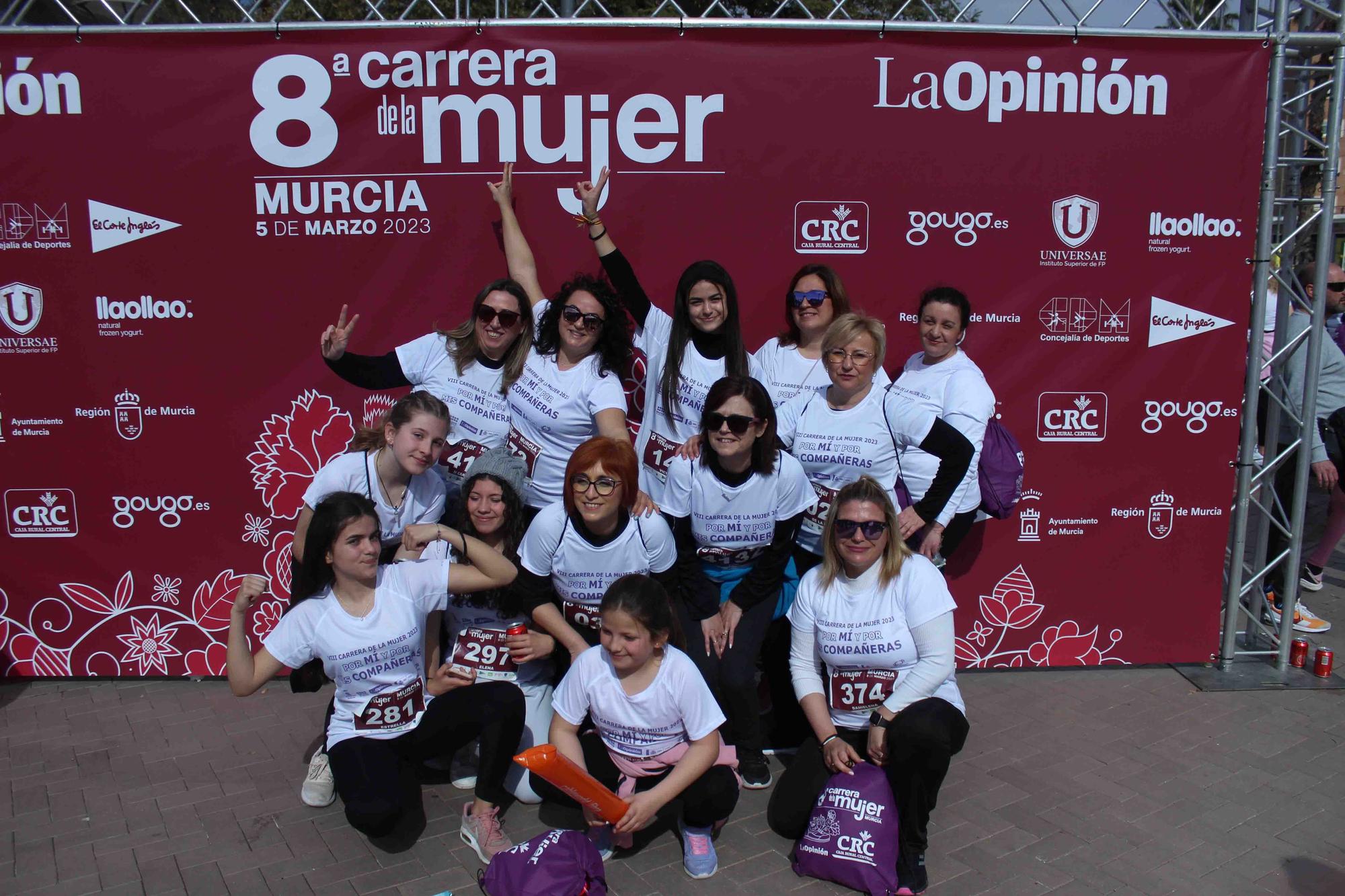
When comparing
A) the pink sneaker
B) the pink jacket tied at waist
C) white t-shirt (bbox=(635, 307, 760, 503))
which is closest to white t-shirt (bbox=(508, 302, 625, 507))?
white t-shirt (bbox=(635, 307, 760, 503))

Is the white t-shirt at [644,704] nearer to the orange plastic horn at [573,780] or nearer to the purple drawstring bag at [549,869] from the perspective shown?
the orange plastic horn at [573,780]

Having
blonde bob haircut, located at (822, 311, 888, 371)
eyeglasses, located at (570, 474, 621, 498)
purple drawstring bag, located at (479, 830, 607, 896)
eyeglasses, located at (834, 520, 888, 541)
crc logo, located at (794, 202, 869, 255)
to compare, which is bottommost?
purple drawstring bag, located at (479, 830, 607, 896)

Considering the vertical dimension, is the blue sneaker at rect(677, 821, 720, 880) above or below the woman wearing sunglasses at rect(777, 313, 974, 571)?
below

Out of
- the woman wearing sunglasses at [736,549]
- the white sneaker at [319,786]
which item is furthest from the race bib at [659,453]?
the white sneaker at [319,786]

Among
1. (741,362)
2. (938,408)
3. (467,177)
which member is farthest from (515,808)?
(467,177)

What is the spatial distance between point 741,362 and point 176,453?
8.63 feet

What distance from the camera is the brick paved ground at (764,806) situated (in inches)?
123

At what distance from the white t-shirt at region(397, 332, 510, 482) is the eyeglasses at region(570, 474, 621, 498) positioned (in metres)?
0.78

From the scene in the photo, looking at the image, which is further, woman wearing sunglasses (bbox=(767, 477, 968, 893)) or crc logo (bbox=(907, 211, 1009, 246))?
crc logo (bbox=(907, 211, 1009, 246))

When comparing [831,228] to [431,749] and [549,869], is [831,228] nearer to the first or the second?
[431,749]

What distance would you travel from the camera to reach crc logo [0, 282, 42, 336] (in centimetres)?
435

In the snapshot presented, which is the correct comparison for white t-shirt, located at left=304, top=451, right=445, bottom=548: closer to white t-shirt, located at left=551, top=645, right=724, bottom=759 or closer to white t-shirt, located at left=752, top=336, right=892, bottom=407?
white t-shirt, located at left=551, top=645, right=724, bottom=759

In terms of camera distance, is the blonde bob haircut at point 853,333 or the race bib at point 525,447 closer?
the blonde bob haircut at point 853,333

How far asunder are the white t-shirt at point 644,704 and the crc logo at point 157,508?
2.31 metres
